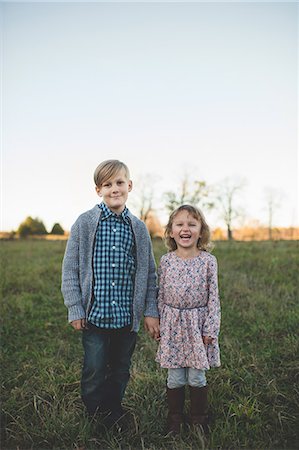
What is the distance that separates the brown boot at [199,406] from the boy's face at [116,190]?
1.40 meters

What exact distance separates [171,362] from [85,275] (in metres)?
0.84

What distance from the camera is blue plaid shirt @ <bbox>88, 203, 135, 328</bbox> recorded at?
8.63ft

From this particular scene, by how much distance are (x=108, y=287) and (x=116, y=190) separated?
0.67 metres

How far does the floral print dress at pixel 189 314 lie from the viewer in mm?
2619

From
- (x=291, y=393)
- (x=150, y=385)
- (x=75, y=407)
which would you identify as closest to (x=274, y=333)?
(x=291, y=393)

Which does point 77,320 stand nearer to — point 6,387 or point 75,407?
point 75,407

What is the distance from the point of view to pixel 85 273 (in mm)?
2686

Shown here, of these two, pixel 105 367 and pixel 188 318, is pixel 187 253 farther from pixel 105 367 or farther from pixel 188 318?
pixel 105 367

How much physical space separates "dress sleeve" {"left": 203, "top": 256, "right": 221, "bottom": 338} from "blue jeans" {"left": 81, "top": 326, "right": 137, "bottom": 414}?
56 centimetres

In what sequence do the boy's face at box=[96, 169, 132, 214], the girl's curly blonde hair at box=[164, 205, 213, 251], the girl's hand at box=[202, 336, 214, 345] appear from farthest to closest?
the girl's curly blonde hair at box=[164, 205, 213, 251]
the boy's face at box=[96, 169, 132, 214]
the girl's hand at box=[202, 336, 214, 345]

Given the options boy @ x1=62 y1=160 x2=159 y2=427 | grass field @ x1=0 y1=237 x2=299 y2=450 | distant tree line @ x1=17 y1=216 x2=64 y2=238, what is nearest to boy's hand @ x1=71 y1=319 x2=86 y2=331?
boy @ x1=62 y1=160 x2=159 y2=427

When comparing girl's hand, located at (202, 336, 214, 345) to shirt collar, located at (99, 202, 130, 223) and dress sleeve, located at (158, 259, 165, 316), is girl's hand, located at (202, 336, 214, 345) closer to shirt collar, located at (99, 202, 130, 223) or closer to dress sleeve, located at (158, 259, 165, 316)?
dress sleeve, located at (158, 259, 165, 316)

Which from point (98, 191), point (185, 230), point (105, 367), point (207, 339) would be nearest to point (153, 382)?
point (105, 367)

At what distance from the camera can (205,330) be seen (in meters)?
2.61
